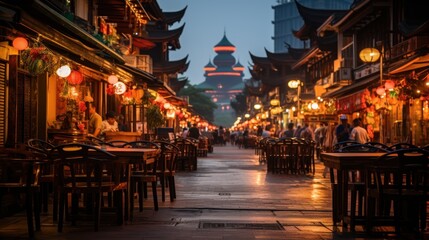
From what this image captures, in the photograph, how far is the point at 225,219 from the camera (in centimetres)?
984

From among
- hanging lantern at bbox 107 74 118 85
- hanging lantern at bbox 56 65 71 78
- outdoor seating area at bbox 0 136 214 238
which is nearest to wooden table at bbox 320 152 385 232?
outdoor seating area at bbox 0 136 214 238

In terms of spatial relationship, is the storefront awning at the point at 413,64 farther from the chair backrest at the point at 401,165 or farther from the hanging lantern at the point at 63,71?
the chair backrest at the point at 401,165

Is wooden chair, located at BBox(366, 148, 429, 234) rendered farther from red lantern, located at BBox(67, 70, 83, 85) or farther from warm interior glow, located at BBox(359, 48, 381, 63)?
warm interior glow, located at BBox(359, 48, 381, 63)

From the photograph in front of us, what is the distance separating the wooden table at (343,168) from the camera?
8570 millimetres

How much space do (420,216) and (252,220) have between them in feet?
7.29

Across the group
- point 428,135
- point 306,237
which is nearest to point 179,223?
point 306,237

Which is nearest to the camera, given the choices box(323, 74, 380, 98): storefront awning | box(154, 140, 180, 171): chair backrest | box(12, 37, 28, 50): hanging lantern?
box(12, 37, 28, 50): hanging lantern

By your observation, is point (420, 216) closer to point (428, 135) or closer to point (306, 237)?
point (306, 237)

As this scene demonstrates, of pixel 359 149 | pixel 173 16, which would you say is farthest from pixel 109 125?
pixel 173 16

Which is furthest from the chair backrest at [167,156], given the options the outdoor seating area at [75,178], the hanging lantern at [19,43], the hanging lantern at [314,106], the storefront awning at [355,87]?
the hanging lantern at [314,106]

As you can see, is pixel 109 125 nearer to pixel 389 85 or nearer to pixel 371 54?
pixel 389 85

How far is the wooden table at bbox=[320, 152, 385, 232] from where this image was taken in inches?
337

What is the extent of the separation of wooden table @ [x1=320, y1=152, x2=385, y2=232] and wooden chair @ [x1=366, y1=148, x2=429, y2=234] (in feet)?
0.74

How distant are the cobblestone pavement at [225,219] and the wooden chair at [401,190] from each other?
36 cm
